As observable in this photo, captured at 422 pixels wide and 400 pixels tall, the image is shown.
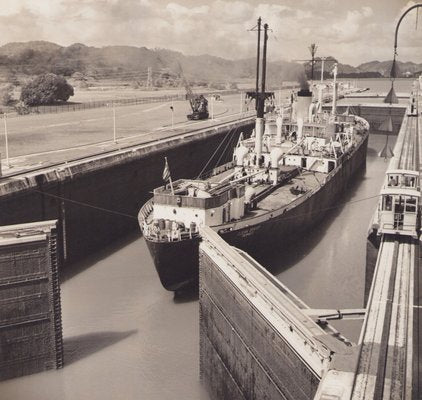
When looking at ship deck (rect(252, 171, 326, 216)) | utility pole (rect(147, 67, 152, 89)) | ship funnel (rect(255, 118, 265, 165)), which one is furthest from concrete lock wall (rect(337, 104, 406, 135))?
ship funnel (rect(255, 118, 265, 165))

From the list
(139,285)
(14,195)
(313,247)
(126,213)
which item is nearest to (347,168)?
(313,247)

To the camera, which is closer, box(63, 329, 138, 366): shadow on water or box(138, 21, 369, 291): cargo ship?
box(63, 329, 138, 366): shadow on water

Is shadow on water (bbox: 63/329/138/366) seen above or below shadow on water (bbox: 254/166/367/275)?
below

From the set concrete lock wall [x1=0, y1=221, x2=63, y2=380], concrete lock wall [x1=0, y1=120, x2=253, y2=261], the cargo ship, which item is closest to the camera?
→ concrete lock wall [x1=0, y1=221, x2=63, y2=380]

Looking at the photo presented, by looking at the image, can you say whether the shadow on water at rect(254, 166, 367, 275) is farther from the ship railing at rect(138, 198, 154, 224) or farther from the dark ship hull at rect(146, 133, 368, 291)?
the ship railing at rect(138, 198, 154, 224)

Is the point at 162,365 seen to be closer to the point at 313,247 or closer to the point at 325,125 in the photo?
the point at 313,247

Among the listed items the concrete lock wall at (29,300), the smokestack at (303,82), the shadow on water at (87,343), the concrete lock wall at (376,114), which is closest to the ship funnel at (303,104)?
the smokestack at (303,82)
